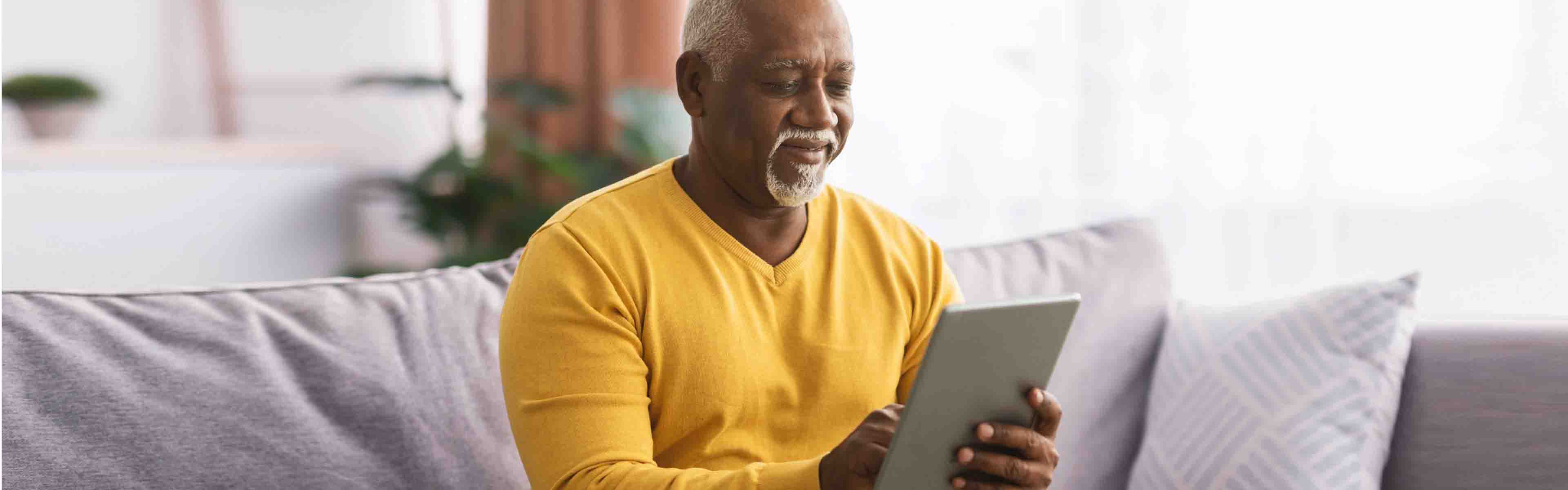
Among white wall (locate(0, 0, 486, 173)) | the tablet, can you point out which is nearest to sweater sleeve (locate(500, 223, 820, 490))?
the tablet

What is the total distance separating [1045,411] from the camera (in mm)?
1053

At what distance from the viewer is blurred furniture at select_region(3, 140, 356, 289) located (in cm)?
287

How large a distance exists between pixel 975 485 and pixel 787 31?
1.43 ft

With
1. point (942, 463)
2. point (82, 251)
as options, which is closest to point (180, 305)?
point (942, 463)

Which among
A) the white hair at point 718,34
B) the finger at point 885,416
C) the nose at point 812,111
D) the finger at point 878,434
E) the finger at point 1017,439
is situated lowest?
the finger at point 1017,439

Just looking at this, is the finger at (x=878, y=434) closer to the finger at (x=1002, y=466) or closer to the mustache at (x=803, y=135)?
the finger at (x=1002, y=466)

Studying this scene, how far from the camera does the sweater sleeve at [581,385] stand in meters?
1.06

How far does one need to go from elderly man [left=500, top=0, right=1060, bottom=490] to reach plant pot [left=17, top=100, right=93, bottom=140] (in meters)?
2.55

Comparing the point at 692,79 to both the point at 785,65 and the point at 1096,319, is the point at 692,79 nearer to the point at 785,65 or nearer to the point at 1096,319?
the point at 785,65

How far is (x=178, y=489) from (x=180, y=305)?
0.63 feet

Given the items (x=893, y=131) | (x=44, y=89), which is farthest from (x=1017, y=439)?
(x=44, y=89)

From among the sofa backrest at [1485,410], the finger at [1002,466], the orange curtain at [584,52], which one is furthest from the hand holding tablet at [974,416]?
the orange curtain at [584,52]

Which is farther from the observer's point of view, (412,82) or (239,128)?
(239,128)

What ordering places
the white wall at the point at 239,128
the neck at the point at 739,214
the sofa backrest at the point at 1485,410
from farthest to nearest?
the white wall at the point at 239,128 → the sofa backrest at the point at 1485,410 → the neck at the point at 739,214
